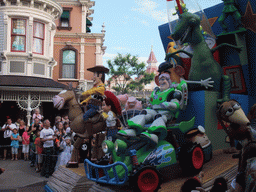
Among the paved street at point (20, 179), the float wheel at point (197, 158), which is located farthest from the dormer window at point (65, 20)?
the float wheel at point (197, 158)

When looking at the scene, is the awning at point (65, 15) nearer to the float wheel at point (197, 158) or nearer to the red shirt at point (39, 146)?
the red shirt at point (39, 146)

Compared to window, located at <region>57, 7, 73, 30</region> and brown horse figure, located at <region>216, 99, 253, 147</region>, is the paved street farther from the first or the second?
window, located at <region>57, 7, 73, 30</region>

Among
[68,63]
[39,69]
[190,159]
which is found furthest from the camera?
[68,63]

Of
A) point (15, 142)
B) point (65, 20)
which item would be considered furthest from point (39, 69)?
point (65, 20)

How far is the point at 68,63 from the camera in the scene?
1919 cm

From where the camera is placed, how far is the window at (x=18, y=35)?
582 inches

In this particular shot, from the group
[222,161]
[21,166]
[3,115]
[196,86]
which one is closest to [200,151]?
[222,161]

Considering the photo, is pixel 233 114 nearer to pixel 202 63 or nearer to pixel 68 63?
pixel 202 63

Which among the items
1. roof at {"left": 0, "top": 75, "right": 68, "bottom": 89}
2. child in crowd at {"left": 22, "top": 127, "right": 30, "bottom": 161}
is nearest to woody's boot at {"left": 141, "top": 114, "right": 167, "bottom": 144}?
child in crowd at {"left": 22, "top": 127, "right": 30, "bottom": 161}

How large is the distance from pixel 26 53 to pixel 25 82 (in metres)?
2.01

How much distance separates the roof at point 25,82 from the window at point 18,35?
1663 millimetres

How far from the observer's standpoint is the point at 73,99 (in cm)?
591

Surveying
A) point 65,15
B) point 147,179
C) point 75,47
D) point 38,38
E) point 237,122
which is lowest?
point 147,179

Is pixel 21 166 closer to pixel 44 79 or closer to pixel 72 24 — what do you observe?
pixel 44 79
